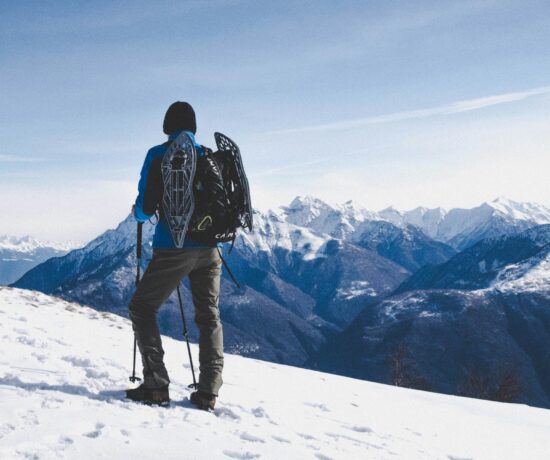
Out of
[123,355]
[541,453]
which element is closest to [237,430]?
[123,355]

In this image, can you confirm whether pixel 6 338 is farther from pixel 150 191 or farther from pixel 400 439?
pixel 400 439

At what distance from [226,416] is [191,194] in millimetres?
3556

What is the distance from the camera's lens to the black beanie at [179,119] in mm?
7965

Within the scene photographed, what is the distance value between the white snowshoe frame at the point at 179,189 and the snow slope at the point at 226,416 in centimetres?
265

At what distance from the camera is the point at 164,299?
305 inches

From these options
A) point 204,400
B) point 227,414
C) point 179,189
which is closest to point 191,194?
point 179,189

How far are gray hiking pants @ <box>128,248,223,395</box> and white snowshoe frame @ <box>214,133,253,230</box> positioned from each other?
0.76m

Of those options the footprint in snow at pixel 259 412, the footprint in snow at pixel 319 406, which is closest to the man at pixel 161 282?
the footprint in snow at pixel 259 412

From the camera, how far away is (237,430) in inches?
284

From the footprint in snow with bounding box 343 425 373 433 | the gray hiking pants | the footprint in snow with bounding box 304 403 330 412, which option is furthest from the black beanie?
the footprint in snow with bounding box 304 403 330 412

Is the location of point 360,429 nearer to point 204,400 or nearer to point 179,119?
point 204,400

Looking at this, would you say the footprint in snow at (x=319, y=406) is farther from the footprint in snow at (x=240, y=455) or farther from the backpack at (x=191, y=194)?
the backpack at (x=191, y=194)

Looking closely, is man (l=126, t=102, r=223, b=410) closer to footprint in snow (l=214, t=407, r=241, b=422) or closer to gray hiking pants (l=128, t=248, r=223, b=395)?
gray hiking pants (l=128, t=248, r=223, b=395)

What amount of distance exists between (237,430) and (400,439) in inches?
133
